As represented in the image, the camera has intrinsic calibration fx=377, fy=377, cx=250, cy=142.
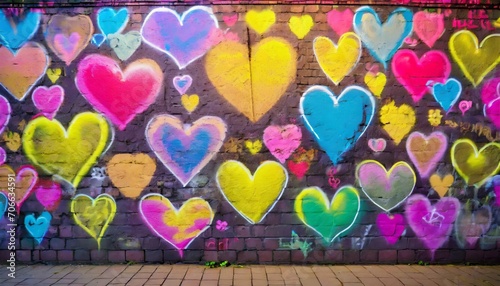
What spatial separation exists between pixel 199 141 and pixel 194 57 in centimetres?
102

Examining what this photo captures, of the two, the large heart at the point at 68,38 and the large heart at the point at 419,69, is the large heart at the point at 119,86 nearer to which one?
the large heart at the point at 68,38

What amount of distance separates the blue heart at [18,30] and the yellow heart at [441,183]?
5.17 meters

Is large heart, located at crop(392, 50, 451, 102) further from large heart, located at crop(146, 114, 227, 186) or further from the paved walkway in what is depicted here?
large heart, located at crop(146, 114, 227, 186)

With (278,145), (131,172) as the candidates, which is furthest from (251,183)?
(131,172)

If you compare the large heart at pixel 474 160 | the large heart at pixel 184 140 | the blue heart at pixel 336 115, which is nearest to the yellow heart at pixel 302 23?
the blue heart at pixel 336 115

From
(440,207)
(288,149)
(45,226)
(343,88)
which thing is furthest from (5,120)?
(440,207)

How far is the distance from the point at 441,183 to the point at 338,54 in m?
2.02

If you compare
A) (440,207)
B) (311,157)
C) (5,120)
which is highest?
(5,120)

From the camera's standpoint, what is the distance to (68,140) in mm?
4559

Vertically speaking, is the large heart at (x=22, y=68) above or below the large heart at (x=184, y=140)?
A: above

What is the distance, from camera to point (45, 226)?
459cm

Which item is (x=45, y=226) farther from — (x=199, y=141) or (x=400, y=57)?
(x=400, y=57)

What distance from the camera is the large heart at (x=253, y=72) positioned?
4.55m

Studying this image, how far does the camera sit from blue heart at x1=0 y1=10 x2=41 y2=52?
4.56 m
